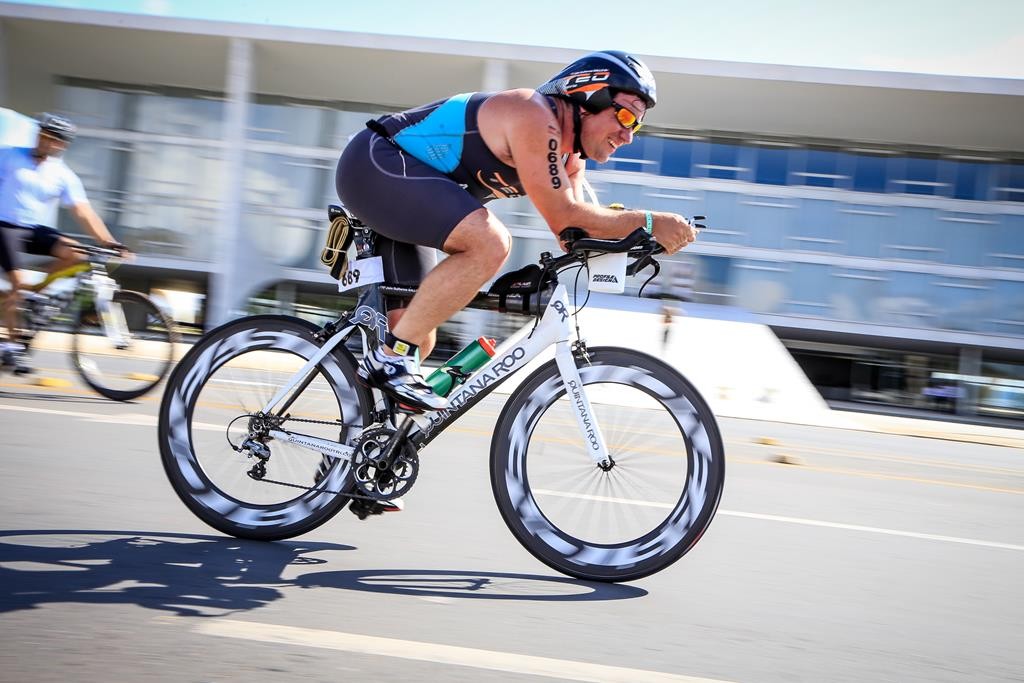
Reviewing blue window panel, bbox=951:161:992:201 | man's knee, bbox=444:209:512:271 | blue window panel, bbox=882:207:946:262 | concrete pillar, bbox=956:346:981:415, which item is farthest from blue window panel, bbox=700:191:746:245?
man's knee, bbox=444:209:512:271

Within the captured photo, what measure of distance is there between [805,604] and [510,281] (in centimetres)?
149

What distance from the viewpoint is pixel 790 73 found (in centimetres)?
2595

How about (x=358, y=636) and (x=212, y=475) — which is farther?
(x=212, y=475)

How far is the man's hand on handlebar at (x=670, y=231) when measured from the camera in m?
2.92

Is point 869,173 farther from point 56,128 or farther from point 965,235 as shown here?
point 56,128

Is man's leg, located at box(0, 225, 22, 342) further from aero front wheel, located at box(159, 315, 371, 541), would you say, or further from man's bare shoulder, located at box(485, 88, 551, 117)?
man's bare shoulder, located at box(485, 88, 551, 117)

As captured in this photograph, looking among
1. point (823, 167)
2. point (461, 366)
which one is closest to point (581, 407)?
point (461, 366)

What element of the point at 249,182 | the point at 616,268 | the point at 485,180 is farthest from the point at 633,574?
the point at 249,182

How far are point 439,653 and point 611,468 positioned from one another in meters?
1.08

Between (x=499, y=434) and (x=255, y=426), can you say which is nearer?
(x=499, y=434)

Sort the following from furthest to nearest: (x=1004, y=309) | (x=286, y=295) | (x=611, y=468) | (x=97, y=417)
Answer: (x=286, y=295), (x=1004, y=309), (x=97, y=417), (x=611, y=468)

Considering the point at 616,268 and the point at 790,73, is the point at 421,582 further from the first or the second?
the point at 790,73

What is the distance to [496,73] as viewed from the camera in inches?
1016

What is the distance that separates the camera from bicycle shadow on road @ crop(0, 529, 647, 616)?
238 centimetres
